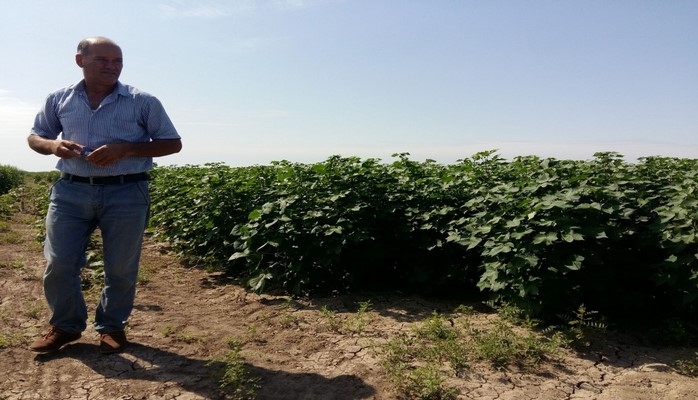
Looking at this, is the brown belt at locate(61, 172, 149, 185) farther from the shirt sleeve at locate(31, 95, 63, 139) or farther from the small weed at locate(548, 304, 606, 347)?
the small weed at locate(548, 304, 606, 347)

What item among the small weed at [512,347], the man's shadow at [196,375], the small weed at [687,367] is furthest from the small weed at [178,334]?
the small weed at [687,367]

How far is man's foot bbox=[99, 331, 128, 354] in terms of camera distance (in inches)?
137

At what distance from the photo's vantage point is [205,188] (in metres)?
6.31

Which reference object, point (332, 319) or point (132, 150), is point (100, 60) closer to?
point (132, 150)

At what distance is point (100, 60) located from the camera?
3270mm

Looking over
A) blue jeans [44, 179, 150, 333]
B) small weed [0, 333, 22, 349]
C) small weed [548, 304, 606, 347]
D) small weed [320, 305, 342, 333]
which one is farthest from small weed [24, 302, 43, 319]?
small weed [548, 304, 606, 347]

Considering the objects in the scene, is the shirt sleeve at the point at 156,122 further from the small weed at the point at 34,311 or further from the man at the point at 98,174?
the small weed at the point at 34,311

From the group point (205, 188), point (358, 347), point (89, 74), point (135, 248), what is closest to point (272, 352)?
point (358, 347)

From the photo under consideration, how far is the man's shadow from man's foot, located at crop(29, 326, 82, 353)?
0.04m

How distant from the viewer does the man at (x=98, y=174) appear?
3.29 metres

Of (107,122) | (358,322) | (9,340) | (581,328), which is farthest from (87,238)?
(581,328)

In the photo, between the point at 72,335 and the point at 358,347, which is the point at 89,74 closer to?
the point at 72,335

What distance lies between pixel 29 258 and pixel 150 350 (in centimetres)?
401

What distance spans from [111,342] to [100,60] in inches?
68.6
